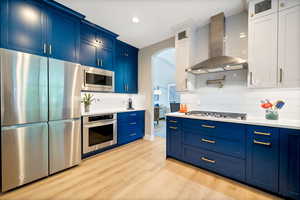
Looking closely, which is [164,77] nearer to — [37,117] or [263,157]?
[263,157]

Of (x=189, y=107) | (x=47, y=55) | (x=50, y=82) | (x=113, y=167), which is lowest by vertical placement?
(x=113, y=167)

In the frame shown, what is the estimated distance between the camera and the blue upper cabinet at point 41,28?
5.70 ft

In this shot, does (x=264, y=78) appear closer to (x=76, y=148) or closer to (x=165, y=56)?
(x=76, y=148)

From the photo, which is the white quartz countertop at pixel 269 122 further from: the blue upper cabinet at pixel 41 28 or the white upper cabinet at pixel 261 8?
the blue upper cabinet at pixel 41 28

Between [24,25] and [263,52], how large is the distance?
3.49 meters

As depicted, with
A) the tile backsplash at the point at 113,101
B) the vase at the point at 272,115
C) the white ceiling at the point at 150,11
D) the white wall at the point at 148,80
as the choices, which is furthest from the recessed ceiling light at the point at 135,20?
the vase at the point at 272,115

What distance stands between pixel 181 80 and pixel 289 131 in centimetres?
180

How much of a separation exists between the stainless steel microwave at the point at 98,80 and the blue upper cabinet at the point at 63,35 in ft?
1.41

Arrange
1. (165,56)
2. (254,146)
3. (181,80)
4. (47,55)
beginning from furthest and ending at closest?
(165,56) → (181,80) → (47,55) → (254,146)

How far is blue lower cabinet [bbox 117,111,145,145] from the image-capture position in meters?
3.25

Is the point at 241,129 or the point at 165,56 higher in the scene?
the point at 165,56

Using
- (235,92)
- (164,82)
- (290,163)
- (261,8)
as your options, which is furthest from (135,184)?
(164,82)

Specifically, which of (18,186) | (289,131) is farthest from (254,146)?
(18,186)

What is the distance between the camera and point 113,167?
2.31 m
